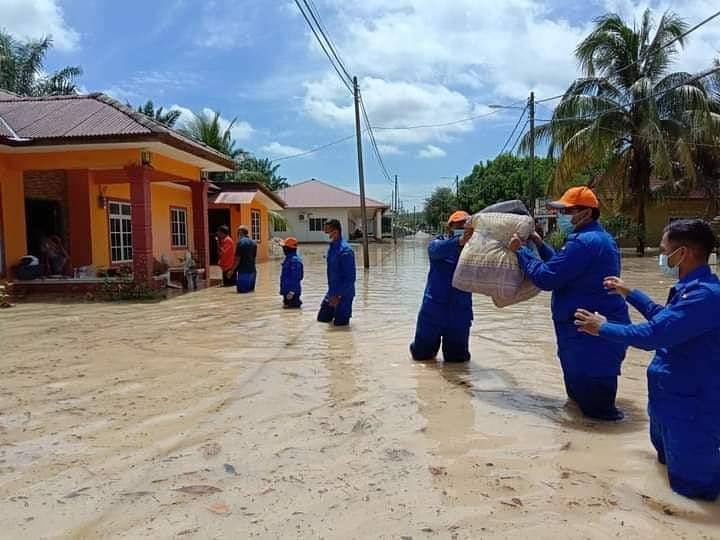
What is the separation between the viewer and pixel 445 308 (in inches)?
229

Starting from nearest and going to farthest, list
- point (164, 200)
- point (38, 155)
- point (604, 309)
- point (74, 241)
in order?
point (604, 309) → point (38, 155) → point (74, 241) → point (164, 200)

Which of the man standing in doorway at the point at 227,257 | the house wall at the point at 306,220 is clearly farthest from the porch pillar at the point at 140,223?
the house wall at the point at 306,220

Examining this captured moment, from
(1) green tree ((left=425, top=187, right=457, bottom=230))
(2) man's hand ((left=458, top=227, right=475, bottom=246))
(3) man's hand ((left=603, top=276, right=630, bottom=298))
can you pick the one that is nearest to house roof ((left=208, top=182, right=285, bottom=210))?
(2) man's hand ((left=458, top=227, right=475, bottom=246))

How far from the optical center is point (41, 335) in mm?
8008

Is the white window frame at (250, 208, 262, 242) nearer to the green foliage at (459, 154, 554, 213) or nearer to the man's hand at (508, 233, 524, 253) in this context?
the man's hand at (508, 233, 524, 253)

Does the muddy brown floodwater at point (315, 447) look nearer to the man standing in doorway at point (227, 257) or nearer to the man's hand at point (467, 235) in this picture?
the man's hand at point (467, 235)

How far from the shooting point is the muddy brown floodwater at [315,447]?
292 centimetres

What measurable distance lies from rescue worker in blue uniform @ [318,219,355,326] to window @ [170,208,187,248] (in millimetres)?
12399

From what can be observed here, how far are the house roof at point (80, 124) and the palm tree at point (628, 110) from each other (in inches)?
563

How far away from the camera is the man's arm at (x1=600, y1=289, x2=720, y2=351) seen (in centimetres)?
283

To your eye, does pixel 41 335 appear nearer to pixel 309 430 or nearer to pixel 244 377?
pixel 244 377

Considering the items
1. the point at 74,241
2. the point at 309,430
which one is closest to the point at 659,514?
the point at 309,430

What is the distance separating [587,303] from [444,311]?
1.85 m

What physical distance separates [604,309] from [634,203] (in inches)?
927
